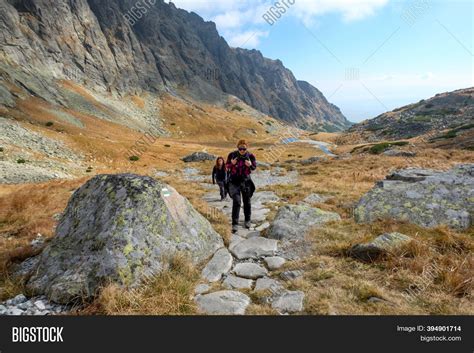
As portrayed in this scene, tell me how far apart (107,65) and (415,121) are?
361 ft

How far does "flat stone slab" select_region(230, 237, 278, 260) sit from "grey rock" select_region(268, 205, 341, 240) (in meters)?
0.49

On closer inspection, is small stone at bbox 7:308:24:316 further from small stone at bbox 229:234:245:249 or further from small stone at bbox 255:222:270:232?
small stone at bbox 255:222:270:232

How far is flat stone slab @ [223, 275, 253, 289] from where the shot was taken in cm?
644

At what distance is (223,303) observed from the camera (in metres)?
5.59

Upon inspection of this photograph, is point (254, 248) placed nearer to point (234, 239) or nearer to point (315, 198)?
point (234, 239)

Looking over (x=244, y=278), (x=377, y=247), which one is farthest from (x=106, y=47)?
(x=377, y=247)

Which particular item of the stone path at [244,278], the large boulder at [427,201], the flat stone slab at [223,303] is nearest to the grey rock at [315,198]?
the large boulder at [427,201]

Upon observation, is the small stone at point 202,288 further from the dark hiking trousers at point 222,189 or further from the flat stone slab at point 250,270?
the dark hiking trousers at point 222,189

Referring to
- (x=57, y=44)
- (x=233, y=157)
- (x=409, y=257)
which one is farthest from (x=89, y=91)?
(x=409, y=257)

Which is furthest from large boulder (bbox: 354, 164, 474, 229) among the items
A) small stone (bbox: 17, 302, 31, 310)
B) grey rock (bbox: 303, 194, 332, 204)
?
small stone (bbox: 17, 302, 31, 310)

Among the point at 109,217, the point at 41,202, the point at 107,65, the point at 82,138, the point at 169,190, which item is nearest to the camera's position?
the point at 109,217

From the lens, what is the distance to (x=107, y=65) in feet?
332
